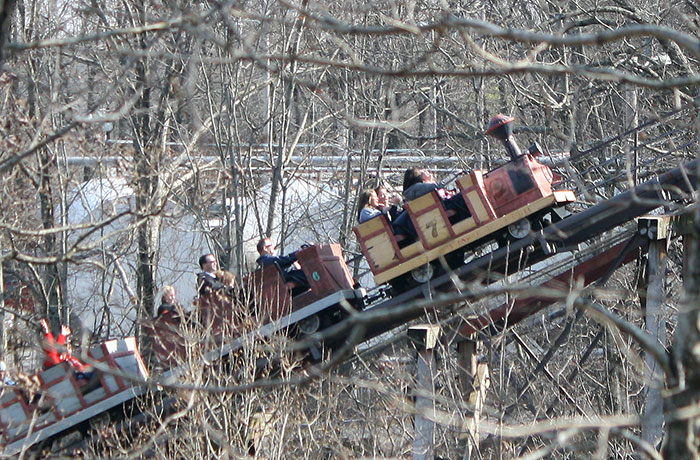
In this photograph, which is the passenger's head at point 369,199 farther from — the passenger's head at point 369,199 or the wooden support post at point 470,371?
the wooden support post at point 470,371

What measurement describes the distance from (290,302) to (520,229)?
110 inches

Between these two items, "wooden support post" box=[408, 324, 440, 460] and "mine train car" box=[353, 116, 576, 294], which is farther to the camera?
"mine train car" box=[353, 116, 576, 294]

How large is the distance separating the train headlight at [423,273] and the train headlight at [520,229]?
1.01 m

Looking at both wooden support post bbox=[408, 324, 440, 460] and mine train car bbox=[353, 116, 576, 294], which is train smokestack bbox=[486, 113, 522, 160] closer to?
mine train car bbox=[353, 116, 576, 294]

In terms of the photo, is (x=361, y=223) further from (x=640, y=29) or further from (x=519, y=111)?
(x=640, y=29)

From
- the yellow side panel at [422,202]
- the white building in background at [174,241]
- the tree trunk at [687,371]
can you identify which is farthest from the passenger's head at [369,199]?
the tree trunk at [687,371]

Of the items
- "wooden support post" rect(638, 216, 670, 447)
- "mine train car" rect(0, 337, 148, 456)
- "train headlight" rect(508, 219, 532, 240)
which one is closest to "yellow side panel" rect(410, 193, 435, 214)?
"train headlight" rect(508, 219, 532, 240)

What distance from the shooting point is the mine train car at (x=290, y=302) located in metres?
12.5

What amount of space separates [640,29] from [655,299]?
7.98m

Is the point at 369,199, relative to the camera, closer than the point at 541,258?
No

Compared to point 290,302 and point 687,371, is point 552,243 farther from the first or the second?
point 687,371

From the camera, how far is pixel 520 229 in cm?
1198

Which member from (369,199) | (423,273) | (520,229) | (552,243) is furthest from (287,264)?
(552,243)

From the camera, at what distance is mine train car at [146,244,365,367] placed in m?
12.5
